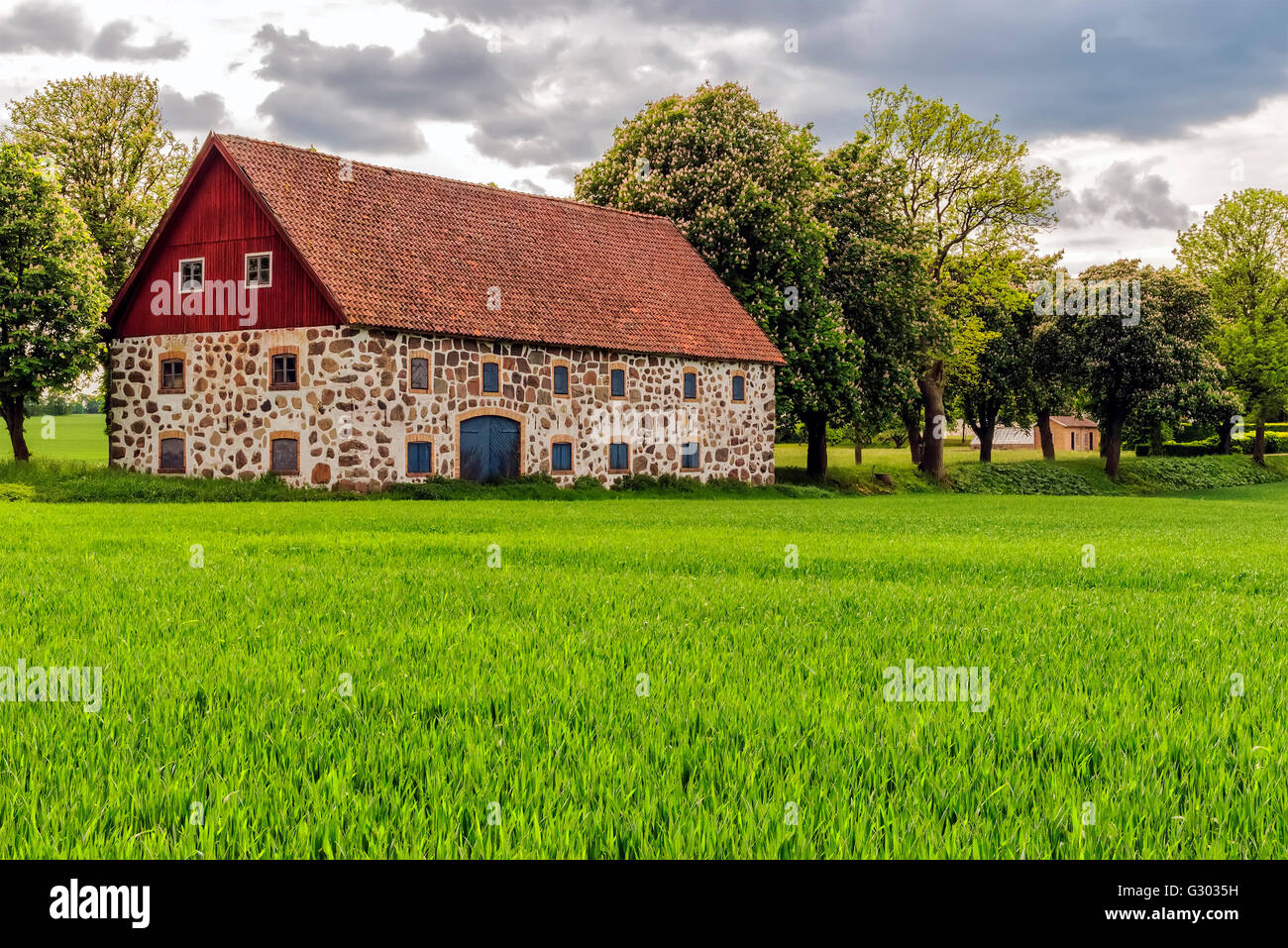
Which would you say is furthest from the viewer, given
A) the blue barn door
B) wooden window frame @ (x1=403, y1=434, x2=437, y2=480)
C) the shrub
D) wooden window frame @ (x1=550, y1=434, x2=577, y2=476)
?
A: wooden window frame @ (x1=550, y1=434, x2=577, y2=476)

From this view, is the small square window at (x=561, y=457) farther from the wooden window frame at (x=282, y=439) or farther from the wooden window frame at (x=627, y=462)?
the wooden window frame at (x=282, y=439)

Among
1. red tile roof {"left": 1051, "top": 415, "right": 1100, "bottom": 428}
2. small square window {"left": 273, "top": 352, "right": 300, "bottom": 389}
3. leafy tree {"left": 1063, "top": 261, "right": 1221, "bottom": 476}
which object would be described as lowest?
red tile roof {"left": 1051, "top": 415, "right": 1100, "bottom": 428}

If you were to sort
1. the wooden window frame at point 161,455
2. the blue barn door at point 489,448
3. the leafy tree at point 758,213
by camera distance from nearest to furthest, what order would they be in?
the blue barn door at point 489,448
the wooden window frame at point 161,455
the leafy tree at point 758,213

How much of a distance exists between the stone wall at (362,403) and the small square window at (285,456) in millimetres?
225

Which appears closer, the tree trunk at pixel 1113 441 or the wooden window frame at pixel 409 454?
the wooden window frame at pixel 409 454

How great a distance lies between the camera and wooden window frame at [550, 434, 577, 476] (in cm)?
3684

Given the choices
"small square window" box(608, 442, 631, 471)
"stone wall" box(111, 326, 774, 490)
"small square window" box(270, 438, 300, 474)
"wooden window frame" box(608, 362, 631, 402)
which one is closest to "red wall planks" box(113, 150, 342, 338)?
"stone wall" box(111, 326, 774, 490)

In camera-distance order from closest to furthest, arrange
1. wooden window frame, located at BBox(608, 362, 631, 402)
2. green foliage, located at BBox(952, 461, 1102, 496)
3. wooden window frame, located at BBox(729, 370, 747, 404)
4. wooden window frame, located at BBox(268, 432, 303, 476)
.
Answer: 1. wooden window frame, located at BBox(268, 432, 303, 476)
2. wooden window frame, located at BBox(608, 362, 631, 402)
3. wooden window frame, located at BBox(729, 370, 747, 404)
4. green foliage, located at BBox(952, 461, 1102, 496)

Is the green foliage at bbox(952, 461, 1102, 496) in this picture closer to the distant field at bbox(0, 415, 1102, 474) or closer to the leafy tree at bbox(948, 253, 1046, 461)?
the distant field at bbox(0, 415, 1102, 474)

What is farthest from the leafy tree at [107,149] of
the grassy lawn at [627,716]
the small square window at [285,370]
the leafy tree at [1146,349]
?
the leafy tree at [1146,349]

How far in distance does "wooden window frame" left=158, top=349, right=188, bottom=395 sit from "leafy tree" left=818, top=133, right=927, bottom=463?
89.7ft

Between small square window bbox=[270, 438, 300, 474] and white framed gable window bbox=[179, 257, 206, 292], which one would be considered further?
white framed gable window bbox=[179, 257, 206, 292]

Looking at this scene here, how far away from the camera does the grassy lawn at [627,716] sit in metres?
3.67
